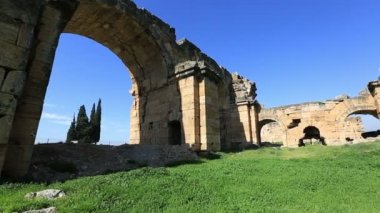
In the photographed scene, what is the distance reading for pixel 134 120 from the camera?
15.5 m

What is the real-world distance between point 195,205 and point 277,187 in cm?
222

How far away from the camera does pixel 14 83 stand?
5.70 metres

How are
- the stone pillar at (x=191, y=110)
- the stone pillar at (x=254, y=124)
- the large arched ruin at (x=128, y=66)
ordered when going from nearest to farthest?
1. the large arched ruin at (x=128, y=66)
2. the stone pillar at (x=191, y=110)
3. the stone pillar at (x=254, y=124)

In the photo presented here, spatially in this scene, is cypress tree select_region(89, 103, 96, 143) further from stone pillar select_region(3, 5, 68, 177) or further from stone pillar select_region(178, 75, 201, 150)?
stone pillar select_region(3, 5, 68, 177)

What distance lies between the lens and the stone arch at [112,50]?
20.0ft

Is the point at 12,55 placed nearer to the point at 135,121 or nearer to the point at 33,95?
the point at 33,95

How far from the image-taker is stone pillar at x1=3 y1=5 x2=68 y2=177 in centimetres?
586

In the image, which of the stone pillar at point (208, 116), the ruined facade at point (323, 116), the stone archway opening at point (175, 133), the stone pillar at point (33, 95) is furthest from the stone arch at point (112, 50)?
the ruined facade at point (323, 116)

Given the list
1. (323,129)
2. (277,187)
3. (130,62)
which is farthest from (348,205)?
(323,129)

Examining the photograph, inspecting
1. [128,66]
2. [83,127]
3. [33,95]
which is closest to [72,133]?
[83,127]

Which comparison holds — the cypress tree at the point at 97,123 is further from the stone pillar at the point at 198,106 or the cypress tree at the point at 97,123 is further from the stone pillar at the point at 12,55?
the stone pillar at the point at 12,55

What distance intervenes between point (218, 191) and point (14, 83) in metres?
4.56

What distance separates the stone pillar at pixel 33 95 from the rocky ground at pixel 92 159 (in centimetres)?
43

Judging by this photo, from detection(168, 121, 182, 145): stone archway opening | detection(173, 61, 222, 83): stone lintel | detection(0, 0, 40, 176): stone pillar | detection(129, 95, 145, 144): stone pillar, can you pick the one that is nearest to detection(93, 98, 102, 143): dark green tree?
detection(129, 95, 145, 144): stone pillar
